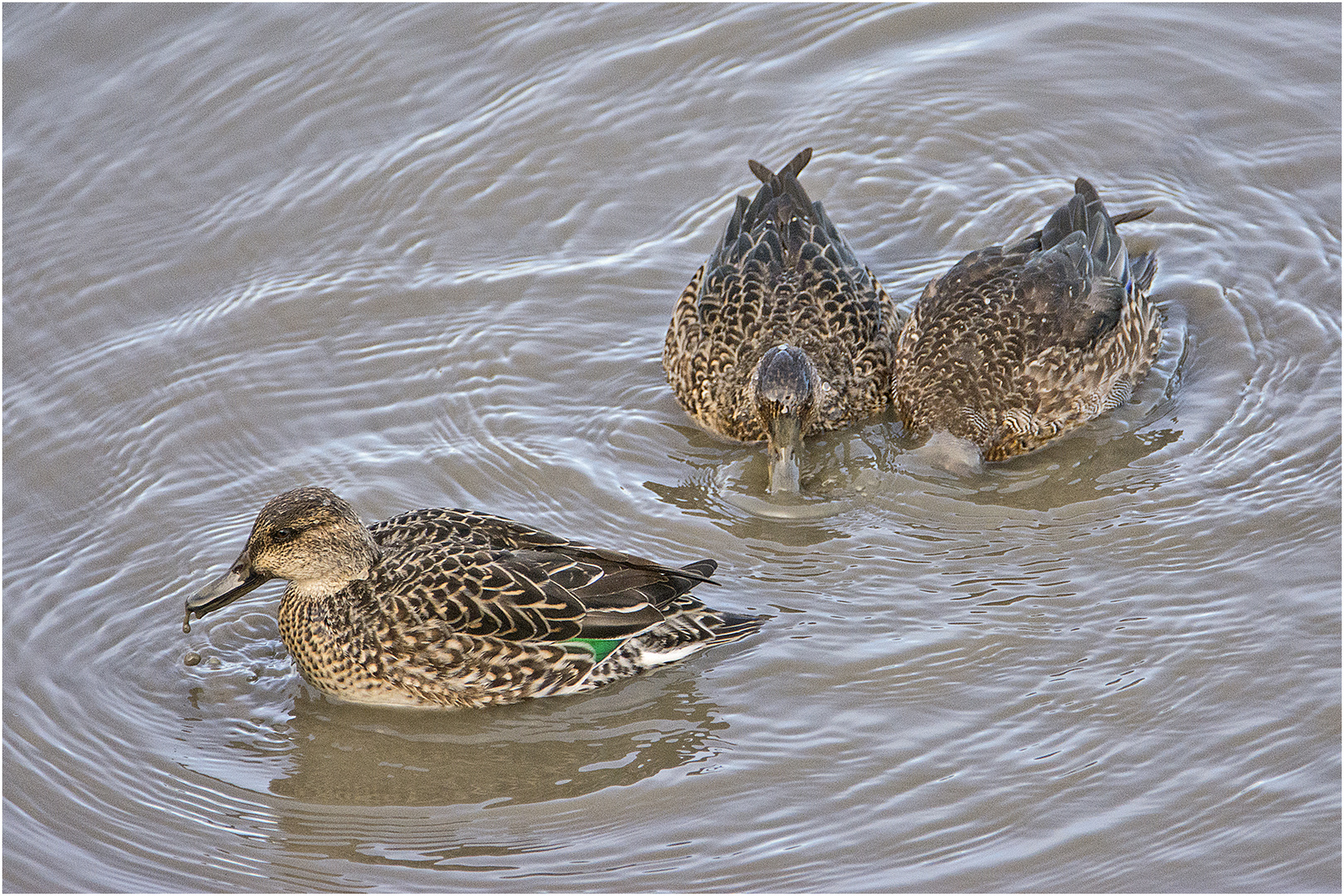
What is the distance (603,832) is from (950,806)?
121 cm

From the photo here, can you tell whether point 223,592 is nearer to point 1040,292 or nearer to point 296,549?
point 296,549

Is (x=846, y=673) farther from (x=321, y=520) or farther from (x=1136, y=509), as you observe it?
(x=321, y=520)

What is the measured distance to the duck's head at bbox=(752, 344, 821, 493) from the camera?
6.87m

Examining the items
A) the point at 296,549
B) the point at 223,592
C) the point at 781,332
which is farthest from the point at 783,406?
the point at 223,592

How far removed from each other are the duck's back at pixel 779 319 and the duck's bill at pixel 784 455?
1.07 feet

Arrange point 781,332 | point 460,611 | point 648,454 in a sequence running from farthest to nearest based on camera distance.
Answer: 1. point 781,332
2. point 648,454
3. point 460,611

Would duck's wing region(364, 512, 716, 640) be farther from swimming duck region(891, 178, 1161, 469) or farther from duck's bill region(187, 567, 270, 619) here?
swimming duck region(891, 178, 1161, 469)

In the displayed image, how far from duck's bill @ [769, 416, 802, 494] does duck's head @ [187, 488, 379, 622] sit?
6.37ft

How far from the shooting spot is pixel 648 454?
23.6 ft

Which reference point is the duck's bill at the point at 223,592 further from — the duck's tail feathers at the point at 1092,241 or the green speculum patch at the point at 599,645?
the duck's tail feathers at the point at 1092,241

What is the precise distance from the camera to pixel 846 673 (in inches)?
230

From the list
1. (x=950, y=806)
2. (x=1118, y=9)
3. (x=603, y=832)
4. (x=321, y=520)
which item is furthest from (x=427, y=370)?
(x=1118, y=9)

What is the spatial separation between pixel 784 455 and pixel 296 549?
224 centimetres

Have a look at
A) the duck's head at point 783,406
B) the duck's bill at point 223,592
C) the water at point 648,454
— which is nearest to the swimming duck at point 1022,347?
the water at point 648,454
